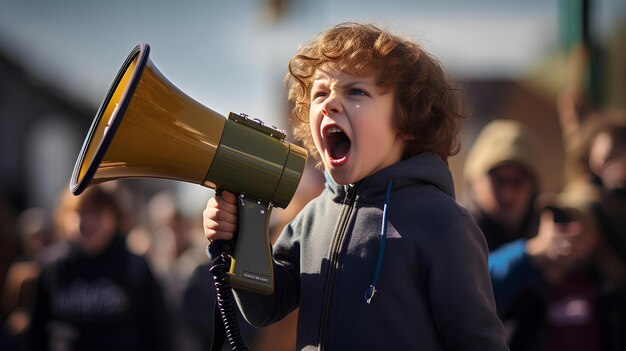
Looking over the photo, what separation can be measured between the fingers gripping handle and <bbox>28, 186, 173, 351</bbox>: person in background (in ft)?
9.65

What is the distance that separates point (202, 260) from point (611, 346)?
3.00 meters

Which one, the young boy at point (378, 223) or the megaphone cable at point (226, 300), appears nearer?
the young boy at point (378, 223)

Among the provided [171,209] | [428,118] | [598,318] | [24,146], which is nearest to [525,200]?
[598,318]

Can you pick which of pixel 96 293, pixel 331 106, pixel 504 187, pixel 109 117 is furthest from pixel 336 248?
pixel 96 293

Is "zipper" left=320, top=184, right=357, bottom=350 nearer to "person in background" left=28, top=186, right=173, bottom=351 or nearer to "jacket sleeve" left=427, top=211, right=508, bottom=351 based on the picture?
"jacket sleeve" left=427, top=211, right=508, bottom=351

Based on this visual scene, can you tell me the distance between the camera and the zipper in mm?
2121

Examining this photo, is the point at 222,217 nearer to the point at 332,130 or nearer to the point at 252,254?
the point at 252,254

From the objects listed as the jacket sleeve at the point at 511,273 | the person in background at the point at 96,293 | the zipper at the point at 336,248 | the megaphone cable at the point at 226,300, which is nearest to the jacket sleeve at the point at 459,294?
the zipper at the point at 336,248

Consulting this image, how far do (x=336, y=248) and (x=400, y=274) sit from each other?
0.19 m

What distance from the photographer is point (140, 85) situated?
2047mm

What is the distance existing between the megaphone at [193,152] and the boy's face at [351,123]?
0.12 meters

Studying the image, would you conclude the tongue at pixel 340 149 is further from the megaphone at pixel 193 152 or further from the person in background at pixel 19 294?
the person in background at pixel 19 294

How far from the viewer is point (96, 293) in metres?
4.98

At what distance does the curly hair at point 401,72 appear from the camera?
7.27 feet
